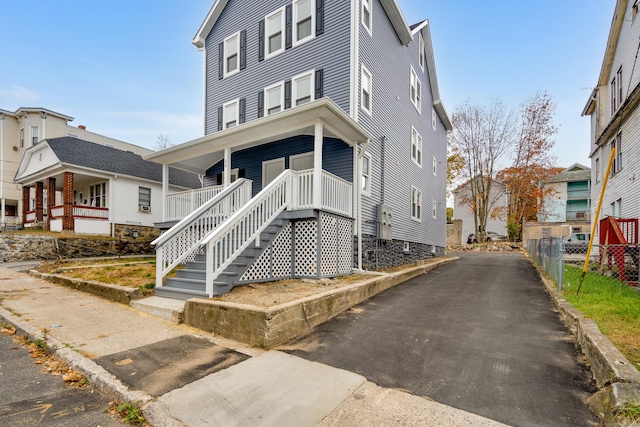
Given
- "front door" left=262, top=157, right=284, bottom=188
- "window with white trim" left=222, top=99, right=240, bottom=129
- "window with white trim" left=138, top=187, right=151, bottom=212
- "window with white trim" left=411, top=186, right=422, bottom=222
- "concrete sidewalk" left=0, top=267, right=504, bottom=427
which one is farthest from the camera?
"window with white trim" left=138, top=187, right=151, bottom=212

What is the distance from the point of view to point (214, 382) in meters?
3.09

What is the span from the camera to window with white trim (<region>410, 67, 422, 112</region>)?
49.8 feet

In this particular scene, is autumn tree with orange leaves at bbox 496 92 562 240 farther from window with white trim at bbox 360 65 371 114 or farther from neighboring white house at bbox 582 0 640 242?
window with white trim at bbox 360 65 371 114

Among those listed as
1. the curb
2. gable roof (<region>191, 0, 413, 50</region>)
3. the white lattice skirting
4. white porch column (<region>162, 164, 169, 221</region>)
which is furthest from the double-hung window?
the curb

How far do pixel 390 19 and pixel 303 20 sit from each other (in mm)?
3868

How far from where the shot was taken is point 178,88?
2408 cm

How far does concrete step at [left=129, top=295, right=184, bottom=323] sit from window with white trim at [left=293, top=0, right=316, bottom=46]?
9330 millimetres

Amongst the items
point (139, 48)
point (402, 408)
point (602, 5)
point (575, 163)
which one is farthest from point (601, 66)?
point (575, 163)

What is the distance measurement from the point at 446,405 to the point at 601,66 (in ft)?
62.1

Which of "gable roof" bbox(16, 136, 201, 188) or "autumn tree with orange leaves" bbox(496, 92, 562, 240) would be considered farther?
"autumn tree with orange leaves" bbox(496, 92, 562, 240)

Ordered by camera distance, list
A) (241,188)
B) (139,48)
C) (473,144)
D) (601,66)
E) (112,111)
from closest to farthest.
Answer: (241,188) < (601,66) < (139,48) < (112,111) < (473,144)

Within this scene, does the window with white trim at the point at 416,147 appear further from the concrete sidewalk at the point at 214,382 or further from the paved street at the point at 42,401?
the paved street at the point at 42,401

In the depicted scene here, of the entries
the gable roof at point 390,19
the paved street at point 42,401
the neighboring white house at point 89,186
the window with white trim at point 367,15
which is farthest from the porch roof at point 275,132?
the neighboring white house at point 89,186

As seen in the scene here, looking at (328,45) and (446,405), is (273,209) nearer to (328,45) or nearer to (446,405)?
(446,405)
